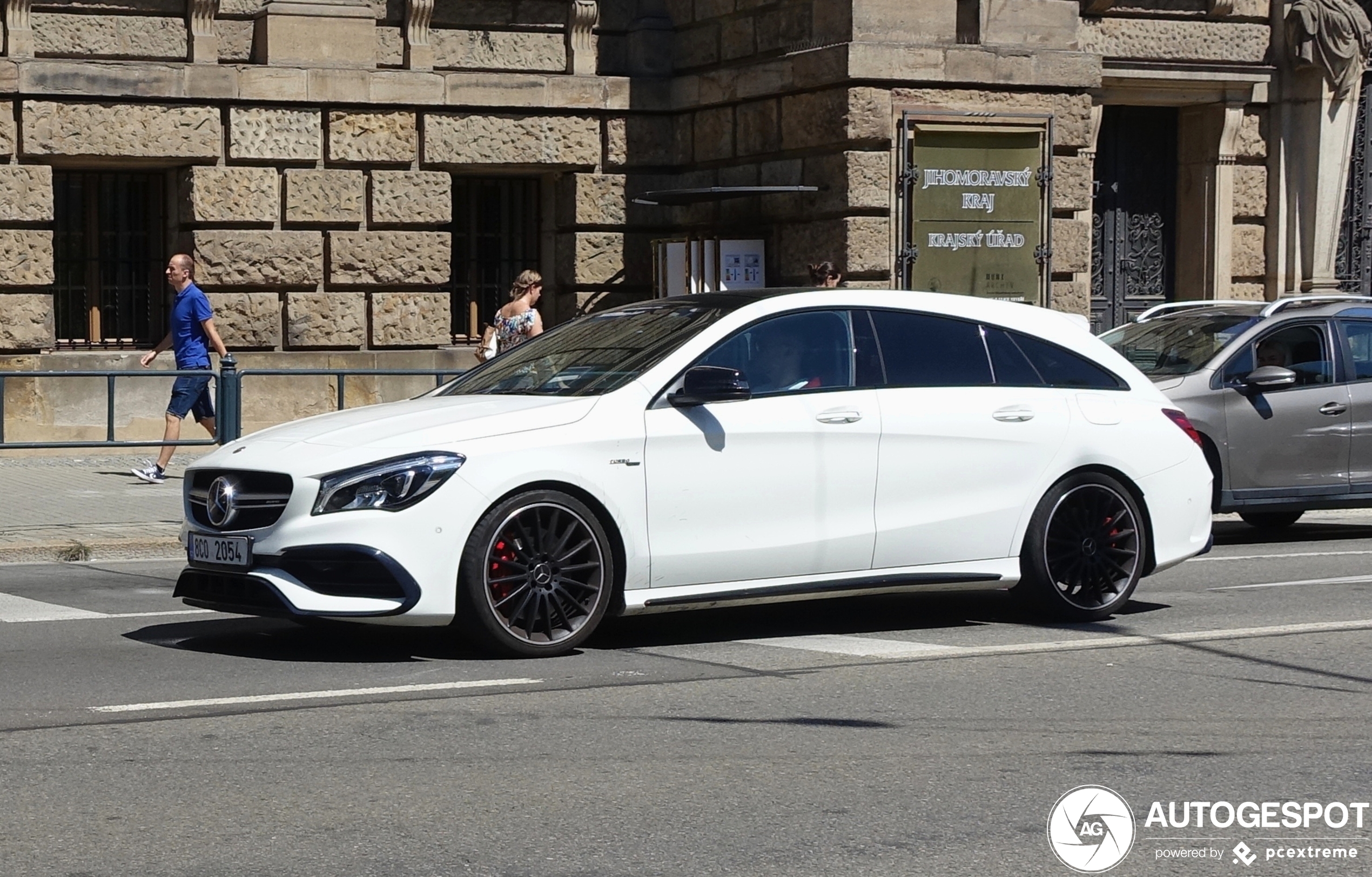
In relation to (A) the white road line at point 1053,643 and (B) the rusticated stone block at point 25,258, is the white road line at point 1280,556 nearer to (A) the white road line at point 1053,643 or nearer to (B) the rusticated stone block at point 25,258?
(A) the white road line at point 1053,643

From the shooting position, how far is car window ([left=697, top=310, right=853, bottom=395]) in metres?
8.74

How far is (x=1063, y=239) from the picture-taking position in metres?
19.7

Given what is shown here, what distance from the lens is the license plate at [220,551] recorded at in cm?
805

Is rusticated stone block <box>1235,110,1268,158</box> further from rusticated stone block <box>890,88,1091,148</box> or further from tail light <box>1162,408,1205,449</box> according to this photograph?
tail light <box>1162,408,1205,449</box>

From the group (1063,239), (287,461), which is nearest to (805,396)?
(287,461)

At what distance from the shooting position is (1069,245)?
19.7m

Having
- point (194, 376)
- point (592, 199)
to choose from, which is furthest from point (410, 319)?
point (194, 376)

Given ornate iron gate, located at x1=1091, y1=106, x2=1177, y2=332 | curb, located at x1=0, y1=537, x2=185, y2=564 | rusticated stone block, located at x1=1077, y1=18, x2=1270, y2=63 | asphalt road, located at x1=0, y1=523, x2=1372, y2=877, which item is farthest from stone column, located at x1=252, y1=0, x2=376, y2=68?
asphalt road, located at x1=0, y1=523, x2=1372, y2=877

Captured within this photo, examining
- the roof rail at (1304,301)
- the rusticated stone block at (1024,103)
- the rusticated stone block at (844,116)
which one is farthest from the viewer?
the rusticated stone block at (1024,103)

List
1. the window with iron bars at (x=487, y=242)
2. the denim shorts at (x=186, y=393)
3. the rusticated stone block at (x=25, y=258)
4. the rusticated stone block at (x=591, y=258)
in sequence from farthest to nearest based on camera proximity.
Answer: the window with iron bars at (x=487, y=242), the rusticated stone block at (x=591, y=258), the rusticated stone block at (x=25, y=258), the denim shorts at (x=186, y=393)

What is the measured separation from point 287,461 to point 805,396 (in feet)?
7.37

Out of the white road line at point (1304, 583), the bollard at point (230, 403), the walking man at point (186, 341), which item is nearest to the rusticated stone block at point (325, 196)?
the walking man at point (186, 341)

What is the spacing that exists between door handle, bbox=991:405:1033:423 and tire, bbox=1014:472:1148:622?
38 cm

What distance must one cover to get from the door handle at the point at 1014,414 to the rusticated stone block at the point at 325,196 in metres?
12.1
